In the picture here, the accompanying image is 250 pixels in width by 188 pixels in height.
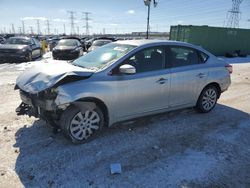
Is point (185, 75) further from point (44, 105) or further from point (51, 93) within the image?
point (44, 105)

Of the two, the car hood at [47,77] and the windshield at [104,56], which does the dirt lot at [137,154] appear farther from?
the windshield at [104,56]

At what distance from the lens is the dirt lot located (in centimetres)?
326

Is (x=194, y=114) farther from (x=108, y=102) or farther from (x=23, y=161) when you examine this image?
(x=23, y=161)

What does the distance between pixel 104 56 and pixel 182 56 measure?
1.64m

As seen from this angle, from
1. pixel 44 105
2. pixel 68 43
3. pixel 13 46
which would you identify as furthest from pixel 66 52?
pixel 44 105

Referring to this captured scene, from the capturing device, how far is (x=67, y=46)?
16.1m

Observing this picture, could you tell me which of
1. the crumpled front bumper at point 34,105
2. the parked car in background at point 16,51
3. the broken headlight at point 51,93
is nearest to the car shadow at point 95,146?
the crumpled front bumper at point 34,105

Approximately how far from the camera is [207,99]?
578 cm

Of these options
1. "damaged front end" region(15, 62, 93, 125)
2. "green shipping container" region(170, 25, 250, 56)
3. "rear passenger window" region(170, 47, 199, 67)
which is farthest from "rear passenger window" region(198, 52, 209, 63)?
"green shipping container" region(170, 25, 250, 56)

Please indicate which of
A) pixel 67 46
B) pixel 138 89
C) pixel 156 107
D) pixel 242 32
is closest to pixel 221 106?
pixel 156 107

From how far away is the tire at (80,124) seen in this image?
3.96 meters

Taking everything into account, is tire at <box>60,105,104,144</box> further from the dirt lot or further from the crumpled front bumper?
the crumpled front bumper

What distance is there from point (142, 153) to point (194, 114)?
2326mm

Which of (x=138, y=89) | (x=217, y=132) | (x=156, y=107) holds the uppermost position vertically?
(x=138, y=89)
